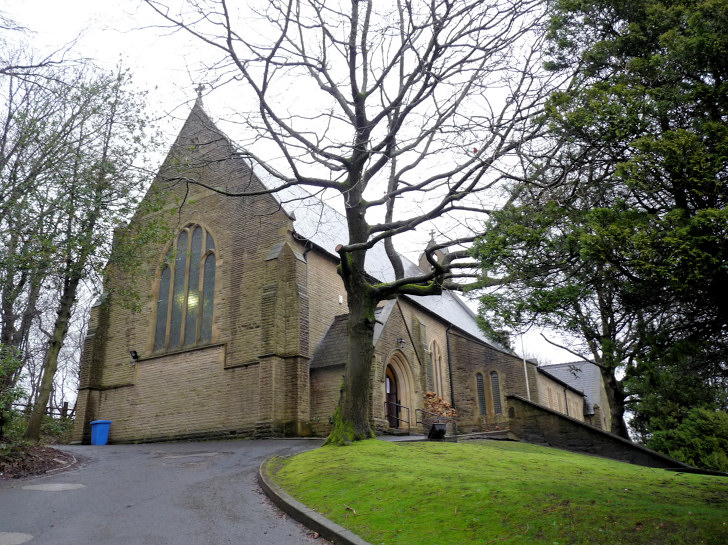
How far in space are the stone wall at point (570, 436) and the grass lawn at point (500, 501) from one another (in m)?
6.94

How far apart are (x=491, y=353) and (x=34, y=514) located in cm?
2505

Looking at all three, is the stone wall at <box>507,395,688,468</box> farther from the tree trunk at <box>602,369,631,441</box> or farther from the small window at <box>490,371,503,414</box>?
the small window at <box>490,371,503,414</box>

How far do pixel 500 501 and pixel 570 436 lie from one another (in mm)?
12203

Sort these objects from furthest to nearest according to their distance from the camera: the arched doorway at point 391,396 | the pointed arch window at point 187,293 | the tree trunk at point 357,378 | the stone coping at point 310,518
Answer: the arched doorway at point 391,396
the pointed arch window at point 187,293
the tree trunk at point 357,378
the stone coping at point 310,518

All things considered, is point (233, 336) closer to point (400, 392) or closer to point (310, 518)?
point (400, 392)

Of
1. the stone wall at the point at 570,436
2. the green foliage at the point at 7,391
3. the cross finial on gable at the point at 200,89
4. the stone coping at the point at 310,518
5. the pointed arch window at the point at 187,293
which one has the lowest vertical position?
the stone coping at the point at 310,518

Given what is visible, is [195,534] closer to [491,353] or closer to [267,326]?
[267,326]

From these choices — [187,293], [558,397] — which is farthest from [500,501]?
[558,397]

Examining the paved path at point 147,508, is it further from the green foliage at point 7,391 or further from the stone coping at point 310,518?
the green foliage at point 7,391

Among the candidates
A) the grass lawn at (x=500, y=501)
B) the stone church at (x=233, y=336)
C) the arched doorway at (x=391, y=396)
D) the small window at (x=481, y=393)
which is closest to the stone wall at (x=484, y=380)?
the small window at (x=481, y=393)

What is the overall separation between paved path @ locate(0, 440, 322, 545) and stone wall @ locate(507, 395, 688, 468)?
391 inches

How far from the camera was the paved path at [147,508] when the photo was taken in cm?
648

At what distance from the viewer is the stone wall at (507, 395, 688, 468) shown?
16.4m

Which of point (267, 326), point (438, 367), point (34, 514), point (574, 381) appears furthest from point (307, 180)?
point (574, 381)
